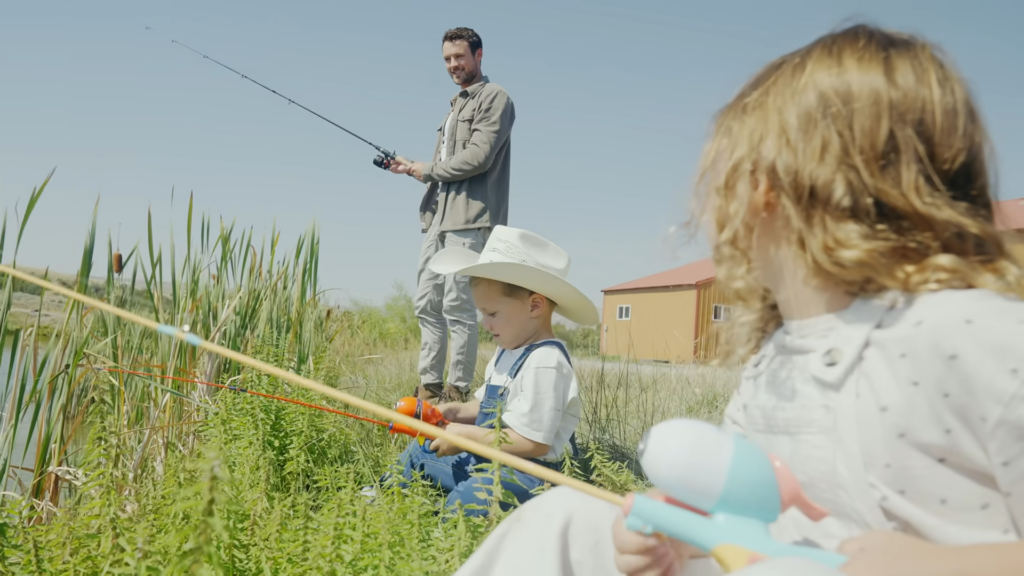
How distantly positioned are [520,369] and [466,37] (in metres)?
2.69

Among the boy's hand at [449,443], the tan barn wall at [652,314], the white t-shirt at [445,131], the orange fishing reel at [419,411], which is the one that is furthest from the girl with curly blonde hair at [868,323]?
the tan barn wall at [652,314]

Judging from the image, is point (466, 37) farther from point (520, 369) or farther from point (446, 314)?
point (520, 369)

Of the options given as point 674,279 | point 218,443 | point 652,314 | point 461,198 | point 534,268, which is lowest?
point 218,443

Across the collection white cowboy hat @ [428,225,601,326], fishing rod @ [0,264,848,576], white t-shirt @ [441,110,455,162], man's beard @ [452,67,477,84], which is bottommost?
fishing rod @ [0,264,848,576]

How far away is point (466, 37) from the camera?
15.6 ft

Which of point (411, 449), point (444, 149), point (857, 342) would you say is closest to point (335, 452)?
point (411, 449)

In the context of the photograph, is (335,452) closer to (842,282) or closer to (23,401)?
(23,401)

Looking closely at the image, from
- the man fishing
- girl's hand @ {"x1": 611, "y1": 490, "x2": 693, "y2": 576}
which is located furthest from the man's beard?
girl's hand @ {"x1": 611, "y1": 490, "x2": 693, "y2": 576}

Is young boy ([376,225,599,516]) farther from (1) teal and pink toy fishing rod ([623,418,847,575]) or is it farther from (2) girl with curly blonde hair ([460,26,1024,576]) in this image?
(1) teal and pink toy fishing rod ([623,418,847,575])

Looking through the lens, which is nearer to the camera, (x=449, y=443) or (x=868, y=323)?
(x=868, y=323)

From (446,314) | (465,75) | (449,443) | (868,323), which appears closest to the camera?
(868,323)

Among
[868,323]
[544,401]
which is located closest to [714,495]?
[868,323]

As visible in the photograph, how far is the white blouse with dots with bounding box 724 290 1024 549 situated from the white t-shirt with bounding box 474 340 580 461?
1.42 meters

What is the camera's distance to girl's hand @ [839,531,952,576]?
2.86 feet
